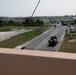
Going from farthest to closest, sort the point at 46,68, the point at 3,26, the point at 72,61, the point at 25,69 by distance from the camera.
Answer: the point at 3,26 < the point at 25,69 < the point at 46,68 < the point at 72,61

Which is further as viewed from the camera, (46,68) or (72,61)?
(46,68)

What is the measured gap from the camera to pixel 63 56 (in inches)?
64.1

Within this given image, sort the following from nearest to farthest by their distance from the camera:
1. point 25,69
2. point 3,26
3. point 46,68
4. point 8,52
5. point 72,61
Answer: point 72,61
point 46,68
point 25,69
point 8,52
point 3,26

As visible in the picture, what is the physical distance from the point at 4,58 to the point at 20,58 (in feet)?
0.66

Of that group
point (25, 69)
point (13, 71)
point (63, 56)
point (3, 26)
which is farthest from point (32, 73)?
point (3, 26)

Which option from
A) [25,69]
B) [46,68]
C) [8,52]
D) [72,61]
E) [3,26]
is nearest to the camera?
[72,61]

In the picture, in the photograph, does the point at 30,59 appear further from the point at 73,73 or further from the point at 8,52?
the point at 73,73

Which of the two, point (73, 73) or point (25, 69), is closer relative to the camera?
point (73, 73)

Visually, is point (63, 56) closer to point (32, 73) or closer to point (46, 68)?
point (46, 68)

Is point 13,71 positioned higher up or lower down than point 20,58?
lower down

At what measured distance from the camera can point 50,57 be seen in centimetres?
165

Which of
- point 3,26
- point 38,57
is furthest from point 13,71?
point 3,26

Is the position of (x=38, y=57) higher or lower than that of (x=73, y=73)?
higher

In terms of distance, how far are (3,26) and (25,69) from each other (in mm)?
44228
